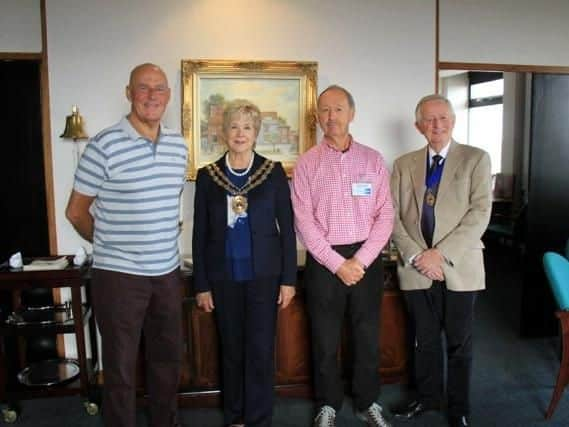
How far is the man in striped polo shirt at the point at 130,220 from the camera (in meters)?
1.96

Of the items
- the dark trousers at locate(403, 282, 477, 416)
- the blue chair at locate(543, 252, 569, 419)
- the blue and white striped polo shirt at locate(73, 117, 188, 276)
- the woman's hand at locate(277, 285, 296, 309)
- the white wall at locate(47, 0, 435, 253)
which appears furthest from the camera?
the white wall at locate(47, 0, 435, 253)

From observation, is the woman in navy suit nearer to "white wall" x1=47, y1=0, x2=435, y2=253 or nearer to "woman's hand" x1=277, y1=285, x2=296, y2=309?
"woman's hand" x1=277, y1=285, x2=296, y2=309

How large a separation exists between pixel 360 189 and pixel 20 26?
7.11 feet

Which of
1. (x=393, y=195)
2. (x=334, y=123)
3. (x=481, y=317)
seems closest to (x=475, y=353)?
(x=481, y=317)

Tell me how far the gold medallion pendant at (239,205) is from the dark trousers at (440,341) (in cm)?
93

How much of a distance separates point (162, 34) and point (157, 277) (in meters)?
1.56

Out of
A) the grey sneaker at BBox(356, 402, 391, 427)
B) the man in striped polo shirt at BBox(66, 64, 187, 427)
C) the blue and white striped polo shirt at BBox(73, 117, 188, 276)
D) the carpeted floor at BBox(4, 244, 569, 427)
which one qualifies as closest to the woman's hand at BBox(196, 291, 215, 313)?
the man in striped polo shirt at BBox(66, 64, 187, 427)

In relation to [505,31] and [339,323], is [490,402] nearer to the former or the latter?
[339,323]

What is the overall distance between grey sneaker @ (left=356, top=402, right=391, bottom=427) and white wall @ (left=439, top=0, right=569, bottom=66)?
218 cm

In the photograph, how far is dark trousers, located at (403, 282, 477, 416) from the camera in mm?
2350

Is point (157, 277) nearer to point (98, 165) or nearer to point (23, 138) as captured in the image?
point (98, 165)

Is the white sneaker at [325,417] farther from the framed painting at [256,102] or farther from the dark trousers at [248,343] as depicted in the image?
the framed painting at [256,102]

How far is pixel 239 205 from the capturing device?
215cm

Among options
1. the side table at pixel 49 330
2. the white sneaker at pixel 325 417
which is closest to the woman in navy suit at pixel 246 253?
the white sneaker at pixel 325 417
